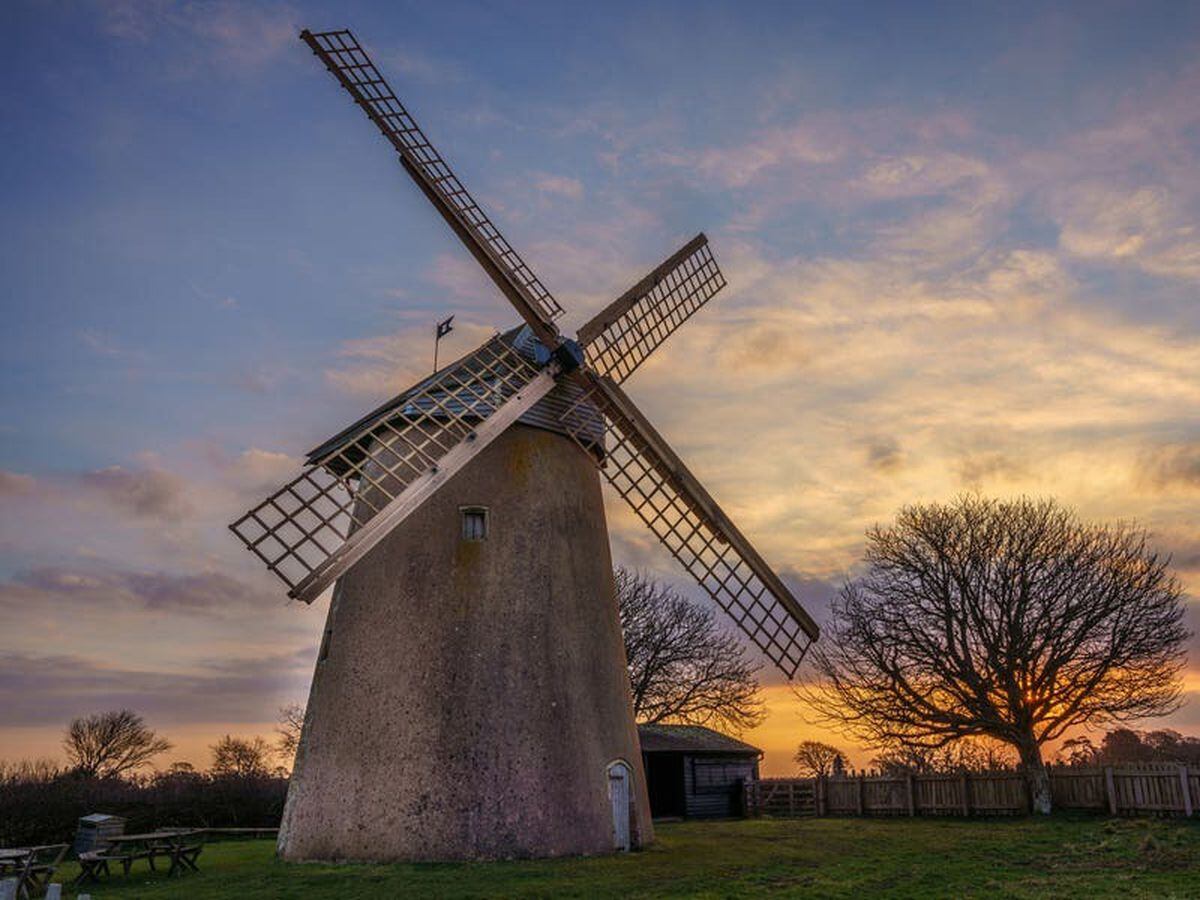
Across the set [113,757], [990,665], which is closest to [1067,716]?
[990,665]

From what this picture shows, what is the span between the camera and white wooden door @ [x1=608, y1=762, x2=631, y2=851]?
50.3 feet

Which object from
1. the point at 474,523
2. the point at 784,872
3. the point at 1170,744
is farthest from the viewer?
the point at 1170,744

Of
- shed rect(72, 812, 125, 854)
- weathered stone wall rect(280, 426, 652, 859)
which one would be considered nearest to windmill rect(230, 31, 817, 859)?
weathered stone wall rect(280, 426, 652, 859)

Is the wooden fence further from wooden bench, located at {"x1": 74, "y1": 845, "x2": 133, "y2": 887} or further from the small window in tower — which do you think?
wooden bench, located at {"x1": 74, "y1": 845, "x2": 133, "y2": 887}

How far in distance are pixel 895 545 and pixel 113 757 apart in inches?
1684

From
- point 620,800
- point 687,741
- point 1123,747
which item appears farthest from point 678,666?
point 1123,747

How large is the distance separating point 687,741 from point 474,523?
17.1 m

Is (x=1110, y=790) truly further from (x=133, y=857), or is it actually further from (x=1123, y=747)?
(x=1123, y=747)

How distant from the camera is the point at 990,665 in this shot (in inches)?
976

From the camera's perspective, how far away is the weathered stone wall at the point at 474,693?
537 inches

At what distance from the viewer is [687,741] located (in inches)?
1160

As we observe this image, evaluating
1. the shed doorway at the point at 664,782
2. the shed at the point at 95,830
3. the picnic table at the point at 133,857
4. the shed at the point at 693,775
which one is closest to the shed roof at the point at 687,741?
the shed at the point at 693,775

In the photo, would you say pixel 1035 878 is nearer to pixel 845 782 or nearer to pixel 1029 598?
pixel 1029 598

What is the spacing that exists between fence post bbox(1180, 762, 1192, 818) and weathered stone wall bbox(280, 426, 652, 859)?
12.7 m
